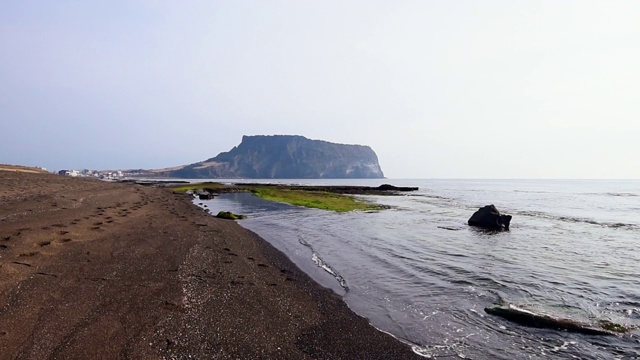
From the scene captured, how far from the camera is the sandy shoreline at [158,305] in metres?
7.39

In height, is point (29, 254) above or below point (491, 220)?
above

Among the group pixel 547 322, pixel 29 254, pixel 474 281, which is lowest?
pixel 474 281

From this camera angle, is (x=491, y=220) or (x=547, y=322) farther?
(x=491, y=220)

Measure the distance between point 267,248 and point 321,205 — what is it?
107ft

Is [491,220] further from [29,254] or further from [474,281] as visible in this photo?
[29,254]

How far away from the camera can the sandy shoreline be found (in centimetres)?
739

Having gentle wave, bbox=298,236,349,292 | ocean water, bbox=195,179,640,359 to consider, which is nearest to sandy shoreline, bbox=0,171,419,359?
gentle wave, bbox=298,236,349,292

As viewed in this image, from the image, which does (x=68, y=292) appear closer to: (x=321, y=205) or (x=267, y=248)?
(x=267, y=248)

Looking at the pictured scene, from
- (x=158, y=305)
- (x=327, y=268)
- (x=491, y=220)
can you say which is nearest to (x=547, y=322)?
(x=327, y=268)

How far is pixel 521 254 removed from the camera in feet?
71.6

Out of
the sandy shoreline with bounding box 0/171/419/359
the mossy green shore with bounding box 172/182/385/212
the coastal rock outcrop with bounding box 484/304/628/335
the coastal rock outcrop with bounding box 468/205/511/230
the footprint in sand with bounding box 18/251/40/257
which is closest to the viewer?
the sandy shoreline with bounding box 0/171/419/359

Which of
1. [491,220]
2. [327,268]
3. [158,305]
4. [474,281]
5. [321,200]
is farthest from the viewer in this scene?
[321,200]

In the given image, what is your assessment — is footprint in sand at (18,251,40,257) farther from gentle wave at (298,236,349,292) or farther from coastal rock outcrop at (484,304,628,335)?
coastal rock outcrop at (484,304,628,335)

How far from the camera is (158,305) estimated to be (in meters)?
9.48
